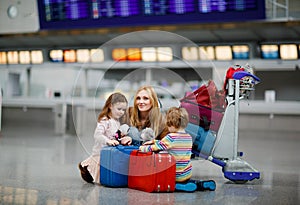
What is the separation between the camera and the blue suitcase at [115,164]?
13.4 feet

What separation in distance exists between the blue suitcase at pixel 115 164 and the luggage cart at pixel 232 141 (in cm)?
77

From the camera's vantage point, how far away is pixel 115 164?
4125mm

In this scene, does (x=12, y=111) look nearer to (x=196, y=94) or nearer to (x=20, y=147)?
(x=20, y=147)

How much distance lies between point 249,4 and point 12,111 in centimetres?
828

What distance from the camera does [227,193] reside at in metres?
4.04

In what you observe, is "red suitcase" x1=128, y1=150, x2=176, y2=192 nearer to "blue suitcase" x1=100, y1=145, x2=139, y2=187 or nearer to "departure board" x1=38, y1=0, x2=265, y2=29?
"blue suitcase" x1=100, y1=145, x2=139, y2=187

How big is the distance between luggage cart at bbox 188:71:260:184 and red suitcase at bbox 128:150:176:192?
69 centimetres

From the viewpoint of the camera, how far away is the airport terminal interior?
4246 mm

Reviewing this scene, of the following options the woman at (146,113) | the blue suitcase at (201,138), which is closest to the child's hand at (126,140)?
the woman at (146,113)

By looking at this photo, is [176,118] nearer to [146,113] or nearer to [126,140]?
[146,113]

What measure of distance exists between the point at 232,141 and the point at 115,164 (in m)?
1.18

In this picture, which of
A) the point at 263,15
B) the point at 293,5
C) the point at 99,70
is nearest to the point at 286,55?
the point at 293,5

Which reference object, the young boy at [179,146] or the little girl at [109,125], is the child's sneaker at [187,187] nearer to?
the young boy at [179,146]

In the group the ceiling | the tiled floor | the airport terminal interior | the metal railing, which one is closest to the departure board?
the airport terminal interior
